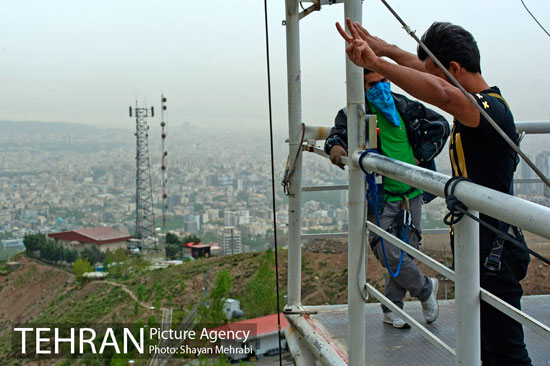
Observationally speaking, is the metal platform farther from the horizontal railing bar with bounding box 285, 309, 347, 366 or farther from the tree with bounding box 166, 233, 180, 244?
the tree with bounding box 166, 233, 180, 244

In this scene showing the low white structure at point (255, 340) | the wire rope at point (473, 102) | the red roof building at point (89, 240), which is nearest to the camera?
the wire rope at point (473, 102)

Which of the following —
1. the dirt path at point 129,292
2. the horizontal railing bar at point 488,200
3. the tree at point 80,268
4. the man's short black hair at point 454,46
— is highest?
the man's short black hair at point 454,46

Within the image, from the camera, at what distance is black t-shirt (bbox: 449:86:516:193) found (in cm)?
158

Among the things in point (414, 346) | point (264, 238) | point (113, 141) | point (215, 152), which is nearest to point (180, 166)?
point (215, 152)

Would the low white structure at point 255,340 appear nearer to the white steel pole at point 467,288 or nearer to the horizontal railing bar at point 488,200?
the horizontal railing bar at point 488,200

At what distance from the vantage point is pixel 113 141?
5759cm

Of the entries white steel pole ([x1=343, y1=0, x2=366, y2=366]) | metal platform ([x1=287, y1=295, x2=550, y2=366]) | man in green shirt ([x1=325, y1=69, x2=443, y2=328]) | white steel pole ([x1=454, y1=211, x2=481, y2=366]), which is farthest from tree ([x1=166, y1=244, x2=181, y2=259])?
white steel pole ([x1=454, y1=211, x2=481, y2=366])

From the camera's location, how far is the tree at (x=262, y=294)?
2945 centimetres

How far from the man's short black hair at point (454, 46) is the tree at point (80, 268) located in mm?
41713

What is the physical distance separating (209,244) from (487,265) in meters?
42.8

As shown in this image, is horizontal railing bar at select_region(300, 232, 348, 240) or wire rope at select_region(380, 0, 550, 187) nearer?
wire rope at select_region(380, 0, 550, 187)

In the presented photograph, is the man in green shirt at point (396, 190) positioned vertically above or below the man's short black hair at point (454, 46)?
below

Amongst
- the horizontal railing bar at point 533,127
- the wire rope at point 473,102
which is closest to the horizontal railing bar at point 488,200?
the wire rope at point 473,102

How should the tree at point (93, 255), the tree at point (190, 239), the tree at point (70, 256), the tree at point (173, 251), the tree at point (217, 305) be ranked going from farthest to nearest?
the tree at point (190, 239) < the tree at point (93, 255) < the tree at point (70, 256) < the tree at point (173, 251) < the tree at point (217, 305)
